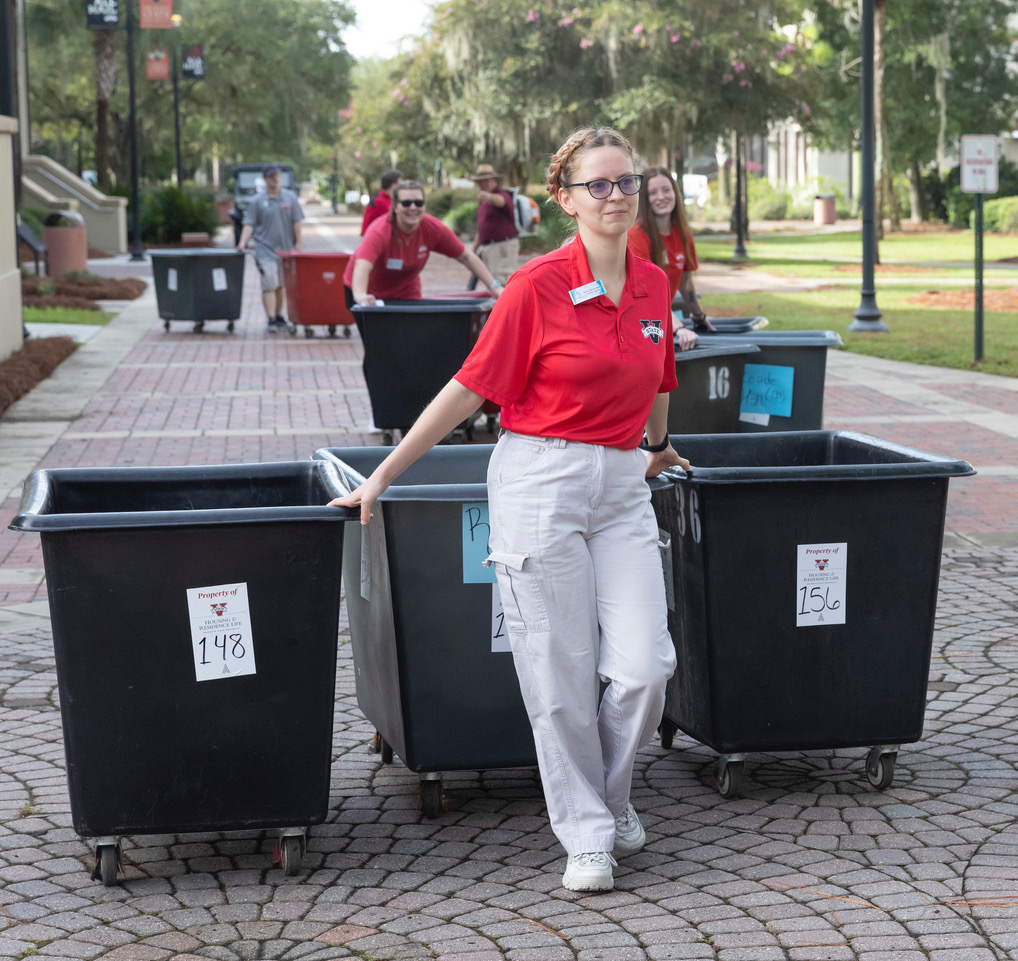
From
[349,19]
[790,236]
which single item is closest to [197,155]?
[349,19]

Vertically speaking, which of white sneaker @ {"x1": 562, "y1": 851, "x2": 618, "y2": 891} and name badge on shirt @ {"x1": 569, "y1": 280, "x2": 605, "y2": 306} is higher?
name badge on shirt @ {"x1": 569, "y1": 280, "x2": 605, "y2": 306}

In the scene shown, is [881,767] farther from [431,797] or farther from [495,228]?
[495,228]

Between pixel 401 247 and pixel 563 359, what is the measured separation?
20.5 feet

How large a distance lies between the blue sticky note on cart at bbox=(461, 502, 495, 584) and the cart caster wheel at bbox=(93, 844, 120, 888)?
1.12 metres

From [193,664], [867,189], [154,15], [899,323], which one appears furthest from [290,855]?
[154,15]

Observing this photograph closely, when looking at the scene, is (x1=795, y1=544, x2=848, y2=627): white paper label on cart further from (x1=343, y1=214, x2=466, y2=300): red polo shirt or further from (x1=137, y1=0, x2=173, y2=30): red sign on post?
(x1=137, y1=0, x2=173, y2=30): red sign on post

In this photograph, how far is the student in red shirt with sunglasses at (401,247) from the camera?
29.9ft

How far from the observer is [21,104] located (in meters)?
34.2

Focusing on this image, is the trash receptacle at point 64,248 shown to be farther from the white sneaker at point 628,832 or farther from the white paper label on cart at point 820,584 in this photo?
the white sneaker at point 628,832

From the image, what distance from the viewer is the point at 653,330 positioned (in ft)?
11.8

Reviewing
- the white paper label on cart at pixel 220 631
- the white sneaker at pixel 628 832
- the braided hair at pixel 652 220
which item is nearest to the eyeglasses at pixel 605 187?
the white paper label on cart at pixel 220 631

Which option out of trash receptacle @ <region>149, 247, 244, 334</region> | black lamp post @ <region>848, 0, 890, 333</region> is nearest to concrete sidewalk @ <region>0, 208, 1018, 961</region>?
black lamp post @ <region>848, 0, 890, 333</region>

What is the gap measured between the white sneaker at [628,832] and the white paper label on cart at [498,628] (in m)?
0.54

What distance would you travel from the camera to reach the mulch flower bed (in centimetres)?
1233
